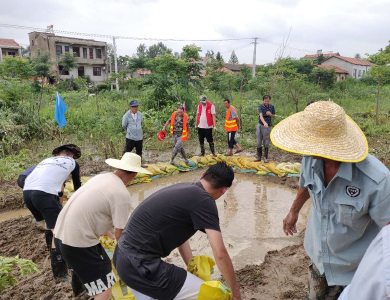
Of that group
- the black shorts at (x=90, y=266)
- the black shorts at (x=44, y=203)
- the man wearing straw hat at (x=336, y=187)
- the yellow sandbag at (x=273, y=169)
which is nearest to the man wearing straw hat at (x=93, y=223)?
the black shorts at (x=90, y=266)

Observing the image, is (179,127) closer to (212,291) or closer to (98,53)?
(212,291)

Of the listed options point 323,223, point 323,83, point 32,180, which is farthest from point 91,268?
point 323,83

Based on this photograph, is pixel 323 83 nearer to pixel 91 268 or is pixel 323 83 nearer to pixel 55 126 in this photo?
pixel 55 126

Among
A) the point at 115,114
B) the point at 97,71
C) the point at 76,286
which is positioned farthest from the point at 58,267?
the point at 97,71

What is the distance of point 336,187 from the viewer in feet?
5.37

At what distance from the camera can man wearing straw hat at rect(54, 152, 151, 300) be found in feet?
6.97

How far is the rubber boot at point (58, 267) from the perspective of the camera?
9.48 ft

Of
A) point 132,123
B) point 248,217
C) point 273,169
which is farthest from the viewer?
point 132,123

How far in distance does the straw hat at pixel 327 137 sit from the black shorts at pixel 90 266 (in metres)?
1.64

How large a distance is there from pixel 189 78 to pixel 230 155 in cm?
451

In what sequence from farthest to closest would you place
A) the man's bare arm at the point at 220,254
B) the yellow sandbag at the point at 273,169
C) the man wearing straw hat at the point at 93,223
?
the yellow sandbag at the point at 273,169, the man wearing straw hat at the point at 93,223, the man's bare arm at the point at 220,254

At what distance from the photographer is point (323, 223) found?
173cm

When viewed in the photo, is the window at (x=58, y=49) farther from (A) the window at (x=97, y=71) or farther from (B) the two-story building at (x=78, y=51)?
(A) the window at (x=97, y=71)

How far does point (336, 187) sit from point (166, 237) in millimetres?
1059
